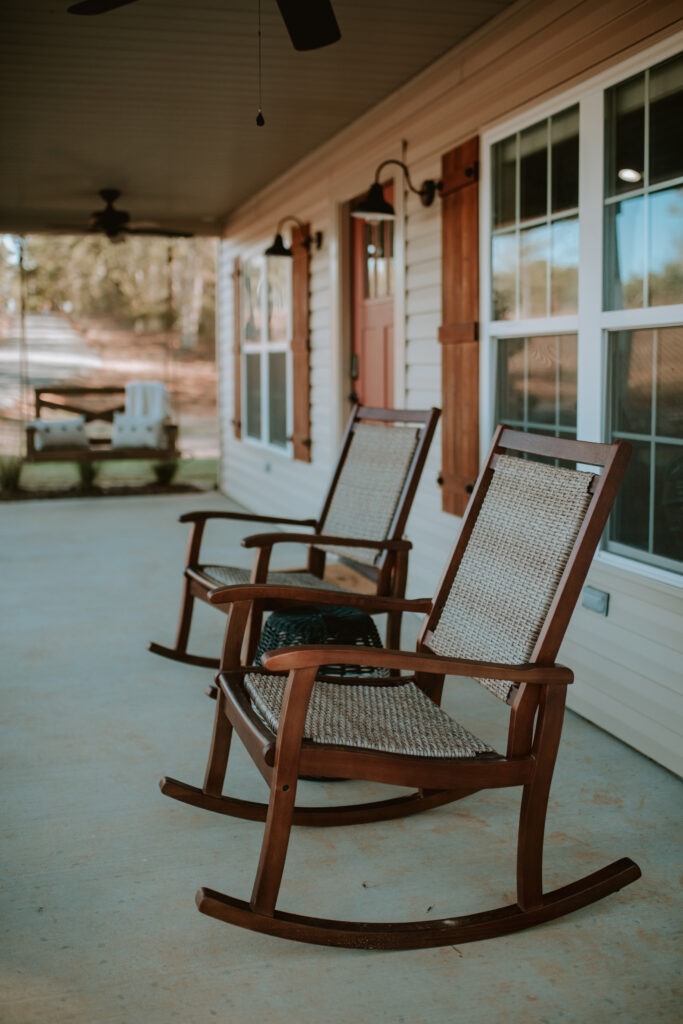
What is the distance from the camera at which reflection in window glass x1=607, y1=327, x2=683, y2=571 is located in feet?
9.40

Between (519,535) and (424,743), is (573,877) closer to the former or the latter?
(424,743)

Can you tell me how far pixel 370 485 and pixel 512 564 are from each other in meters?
1.51

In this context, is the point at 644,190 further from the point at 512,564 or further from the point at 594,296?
the point at 512,564

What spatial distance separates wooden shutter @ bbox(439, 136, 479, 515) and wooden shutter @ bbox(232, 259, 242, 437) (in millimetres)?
4448

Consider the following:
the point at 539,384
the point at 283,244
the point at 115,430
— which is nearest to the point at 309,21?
the point at 539,384

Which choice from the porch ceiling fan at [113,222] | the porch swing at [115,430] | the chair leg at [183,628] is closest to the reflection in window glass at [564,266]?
the chair leg at [183,628]

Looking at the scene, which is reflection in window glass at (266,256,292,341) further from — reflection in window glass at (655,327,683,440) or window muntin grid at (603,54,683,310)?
reflection in window glass at (655,327,683,440)

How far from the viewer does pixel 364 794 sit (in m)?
2.66

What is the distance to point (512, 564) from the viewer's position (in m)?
2.25

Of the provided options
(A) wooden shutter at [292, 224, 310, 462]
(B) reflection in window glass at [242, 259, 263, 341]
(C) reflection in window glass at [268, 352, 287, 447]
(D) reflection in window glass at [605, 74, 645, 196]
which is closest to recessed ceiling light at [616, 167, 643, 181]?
(D) reflection in window glass at [605, 74, 645, 196]

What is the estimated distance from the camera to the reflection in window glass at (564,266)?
3.38 metres

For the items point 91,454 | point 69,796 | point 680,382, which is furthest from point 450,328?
point 91,454

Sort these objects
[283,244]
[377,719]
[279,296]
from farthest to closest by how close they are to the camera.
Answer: [279,296], [283,244], [377,719]

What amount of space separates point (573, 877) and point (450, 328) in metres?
2.64
